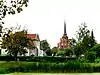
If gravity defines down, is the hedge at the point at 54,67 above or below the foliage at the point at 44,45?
below

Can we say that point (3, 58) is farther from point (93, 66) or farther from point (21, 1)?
point (21, 1)

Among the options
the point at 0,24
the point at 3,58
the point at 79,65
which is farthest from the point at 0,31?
the point at 3,58

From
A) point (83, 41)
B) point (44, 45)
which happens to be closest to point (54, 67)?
point (83, 41)

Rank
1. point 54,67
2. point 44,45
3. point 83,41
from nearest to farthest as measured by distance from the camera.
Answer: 1. point 54,67
2. point 83,41
3. point 44,45

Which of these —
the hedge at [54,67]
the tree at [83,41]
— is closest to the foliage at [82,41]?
the tree at [83,41]

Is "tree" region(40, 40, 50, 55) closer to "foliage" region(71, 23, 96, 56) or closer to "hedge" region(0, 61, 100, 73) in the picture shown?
"foliage" region(71, 23, 96, 56)

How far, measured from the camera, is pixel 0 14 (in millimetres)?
32188

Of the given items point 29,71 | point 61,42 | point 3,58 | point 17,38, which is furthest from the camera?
point 61,42

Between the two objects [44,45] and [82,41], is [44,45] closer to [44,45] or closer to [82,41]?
[44,45]

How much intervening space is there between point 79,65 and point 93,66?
2884mm

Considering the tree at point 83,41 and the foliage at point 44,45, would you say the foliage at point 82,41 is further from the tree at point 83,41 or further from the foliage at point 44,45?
the foliage at point 44,45


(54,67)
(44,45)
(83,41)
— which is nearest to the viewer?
(54,67)

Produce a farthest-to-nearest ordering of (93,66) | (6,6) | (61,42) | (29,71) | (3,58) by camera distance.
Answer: (61,42), (3,58), (93,66), (29,71), (6,6)

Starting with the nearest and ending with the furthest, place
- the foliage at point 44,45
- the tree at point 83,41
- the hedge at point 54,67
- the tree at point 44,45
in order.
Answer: the hedge at point 54,67, the tree at point 83,41, the tree at point 44,45, the foliage at point 44,45
